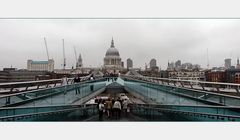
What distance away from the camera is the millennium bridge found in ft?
19.7

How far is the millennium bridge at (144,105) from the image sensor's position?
5.99 meters

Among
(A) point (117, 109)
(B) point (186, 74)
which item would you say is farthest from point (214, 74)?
(A) point (117, 109)

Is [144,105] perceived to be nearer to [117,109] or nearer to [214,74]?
[117,109]

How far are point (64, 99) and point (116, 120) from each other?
5.02ft

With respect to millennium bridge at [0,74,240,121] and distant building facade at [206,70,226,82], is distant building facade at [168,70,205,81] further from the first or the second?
millennium bridge at [0,74,240,121]

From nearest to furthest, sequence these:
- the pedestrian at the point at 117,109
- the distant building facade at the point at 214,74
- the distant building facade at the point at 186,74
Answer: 1. the pedestrian at the point at 117,109
2. the distant building facade at the point at 214,74
3. the distant building facade at the point at 186,74

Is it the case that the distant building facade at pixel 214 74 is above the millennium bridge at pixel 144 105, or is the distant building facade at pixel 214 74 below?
above

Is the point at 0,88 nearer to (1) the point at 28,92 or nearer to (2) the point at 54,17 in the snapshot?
(1) the point at 28,92

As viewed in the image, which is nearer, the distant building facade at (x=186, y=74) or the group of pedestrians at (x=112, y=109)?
the group of pedestrians at (x=112, y=109)

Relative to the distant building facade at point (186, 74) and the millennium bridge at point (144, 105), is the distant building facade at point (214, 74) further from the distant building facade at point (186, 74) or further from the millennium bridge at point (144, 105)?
the millennium bridge at point (144, 105)

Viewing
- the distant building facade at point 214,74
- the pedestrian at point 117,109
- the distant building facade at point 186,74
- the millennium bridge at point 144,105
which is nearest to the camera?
the millennium bridge at point 144,105

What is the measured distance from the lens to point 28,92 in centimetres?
654

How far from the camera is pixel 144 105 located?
24.4 ft

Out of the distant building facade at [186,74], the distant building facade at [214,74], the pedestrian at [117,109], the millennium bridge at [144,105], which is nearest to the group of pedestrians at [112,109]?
the pedestrian at [117,109]
